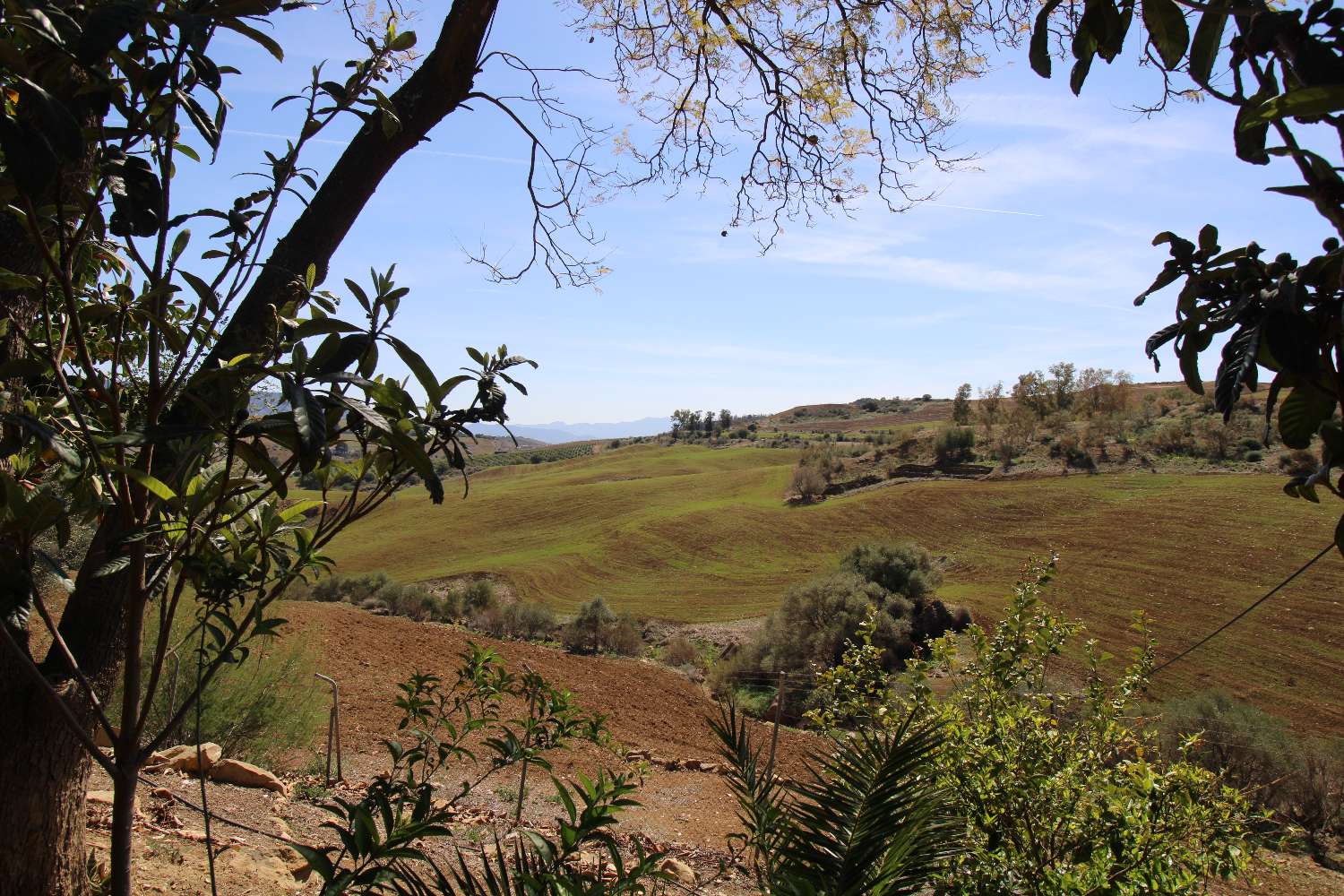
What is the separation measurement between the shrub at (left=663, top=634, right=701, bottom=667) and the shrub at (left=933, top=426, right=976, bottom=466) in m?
32.9

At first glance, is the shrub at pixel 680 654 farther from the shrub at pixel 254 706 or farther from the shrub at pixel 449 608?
the shrub at pixel 254 706

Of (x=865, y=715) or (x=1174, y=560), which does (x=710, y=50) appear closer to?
(x=865, y=715)

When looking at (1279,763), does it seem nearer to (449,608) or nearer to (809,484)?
(449,608)

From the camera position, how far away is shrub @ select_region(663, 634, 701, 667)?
65.4 ft

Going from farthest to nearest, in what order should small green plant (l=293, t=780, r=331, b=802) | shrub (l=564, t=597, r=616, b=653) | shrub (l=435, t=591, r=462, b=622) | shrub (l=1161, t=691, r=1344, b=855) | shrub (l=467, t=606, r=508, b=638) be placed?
shrub (l=435, t=591, r=462, b=622), shrub (l=467, t=606, r=508, b=638), shrub (l=564, t=597, r=616, b=653), shrub (l=1161, t=691, r=1344, b=855), small green plant (l=293, t=780, r=331, b=802)

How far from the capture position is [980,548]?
3142cm

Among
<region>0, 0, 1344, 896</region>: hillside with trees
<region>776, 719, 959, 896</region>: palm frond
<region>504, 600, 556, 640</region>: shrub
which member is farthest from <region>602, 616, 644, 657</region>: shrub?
<region>776, 719, 959, 896</region>: palm frond

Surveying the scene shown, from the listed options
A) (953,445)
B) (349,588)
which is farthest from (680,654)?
(953,445)

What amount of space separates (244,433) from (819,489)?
4605 centimetres

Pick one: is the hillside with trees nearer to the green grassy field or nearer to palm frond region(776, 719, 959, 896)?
palm frond region(776, 719, 959, 896)

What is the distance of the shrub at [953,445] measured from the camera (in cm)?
4988

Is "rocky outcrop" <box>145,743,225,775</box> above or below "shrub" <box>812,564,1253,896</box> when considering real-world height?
below

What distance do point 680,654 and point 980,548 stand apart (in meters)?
16.2

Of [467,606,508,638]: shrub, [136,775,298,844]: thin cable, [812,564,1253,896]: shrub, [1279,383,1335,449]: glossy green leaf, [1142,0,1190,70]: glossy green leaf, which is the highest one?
[1142,0,1190,70]: glossy green leaf
